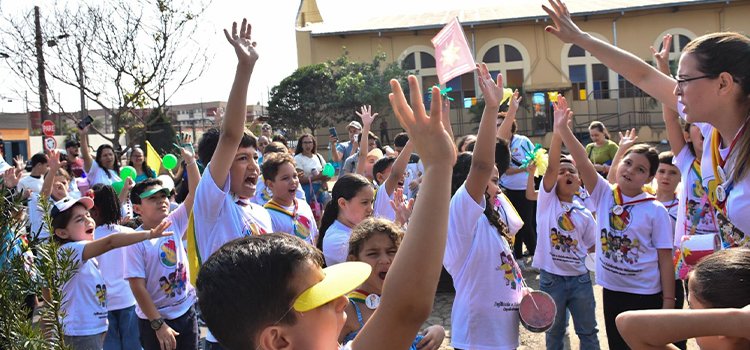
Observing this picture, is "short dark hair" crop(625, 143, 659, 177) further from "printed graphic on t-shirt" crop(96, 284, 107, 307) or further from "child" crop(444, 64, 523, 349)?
"printed graphic on t-shirt" crop(96, 284, 107, 307)

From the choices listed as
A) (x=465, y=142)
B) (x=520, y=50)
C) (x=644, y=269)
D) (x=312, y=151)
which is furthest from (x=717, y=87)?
(x=520, y=50)

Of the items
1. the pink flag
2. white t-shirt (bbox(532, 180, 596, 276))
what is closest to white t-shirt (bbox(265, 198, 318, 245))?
white t-shirt (bbox(532, 180, 596, 276))

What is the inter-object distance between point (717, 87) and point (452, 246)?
1376mm

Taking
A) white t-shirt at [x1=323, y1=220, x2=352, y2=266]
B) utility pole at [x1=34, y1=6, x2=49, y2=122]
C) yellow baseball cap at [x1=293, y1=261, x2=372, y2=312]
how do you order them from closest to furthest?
1. yellow baseball cap at [x1=293, y1=261, x2=372, y2=312]
2. white t-shirt at [x1=323, y1=220, x2=352, y2=266]
3. utility pole at [x1=34, y1=6, x2=49, y2=122]

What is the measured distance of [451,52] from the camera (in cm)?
627

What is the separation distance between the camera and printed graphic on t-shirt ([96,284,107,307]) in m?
3.91

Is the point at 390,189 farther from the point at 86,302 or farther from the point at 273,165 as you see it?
the point at 86,302

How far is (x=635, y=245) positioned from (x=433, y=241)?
2.73 meters

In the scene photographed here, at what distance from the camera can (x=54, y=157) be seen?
5.38 metres

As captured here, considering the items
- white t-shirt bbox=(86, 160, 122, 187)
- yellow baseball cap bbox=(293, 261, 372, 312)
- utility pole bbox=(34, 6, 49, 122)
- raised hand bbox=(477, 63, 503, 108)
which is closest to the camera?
yellow baseball cap bbox=(293, 261, 372, 312)

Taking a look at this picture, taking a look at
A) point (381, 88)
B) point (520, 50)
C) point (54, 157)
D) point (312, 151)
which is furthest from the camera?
point (520, 50)

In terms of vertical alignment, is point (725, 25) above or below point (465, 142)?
above

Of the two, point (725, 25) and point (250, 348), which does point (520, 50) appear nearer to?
point (725, 25)

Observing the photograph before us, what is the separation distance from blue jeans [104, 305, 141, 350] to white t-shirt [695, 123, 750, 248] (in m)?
3.49
